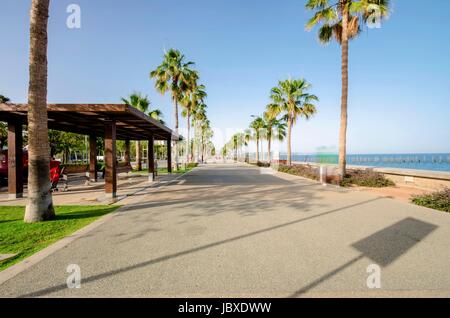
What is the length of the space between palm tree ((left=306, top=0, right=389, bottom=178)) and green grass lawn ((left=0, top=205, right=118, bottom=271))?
14.0m

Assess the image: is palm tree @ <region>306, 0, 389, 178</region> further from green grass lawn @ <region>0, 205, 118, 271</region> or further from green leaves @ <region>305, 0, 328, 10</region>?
green grass lawn @ <region>0, 205, 118, 271</region>

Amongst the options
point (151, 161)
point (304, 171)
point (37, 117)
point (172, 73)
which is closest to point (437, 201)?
point (37, 117)

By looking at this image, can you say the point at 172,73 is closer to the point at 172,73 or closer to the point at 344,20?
the point at 172,73

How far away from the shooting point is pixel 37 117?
6621 millimetres

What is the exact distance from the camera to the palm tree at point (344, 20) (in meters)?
14.8

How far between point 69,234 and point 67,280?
2.53 meters

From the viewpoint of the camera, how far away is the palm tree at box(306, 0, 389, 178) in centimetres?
1482

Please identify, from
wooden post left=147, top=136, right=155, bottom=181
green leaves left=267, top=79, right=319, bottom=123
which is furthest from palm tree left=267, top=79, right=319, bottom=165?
wooden post left=147, top=136, right=155, bottom=181

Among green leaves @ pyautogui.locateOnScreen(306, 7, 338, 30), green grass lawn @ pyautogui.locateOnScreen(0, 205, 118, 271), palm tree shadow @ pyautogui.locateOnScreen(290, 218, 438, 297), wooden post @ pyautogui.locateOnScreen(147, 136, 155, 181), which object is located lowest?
palm tree shadow @ pyautogui.locateOnScreen(290, 218, 438, 297)

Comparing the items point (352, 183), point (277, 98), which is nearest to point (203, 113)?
point (277, 98)

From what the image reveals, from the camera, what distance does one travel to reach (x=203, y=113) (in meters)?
57.4

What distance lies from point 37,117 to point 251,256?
21.8 feet

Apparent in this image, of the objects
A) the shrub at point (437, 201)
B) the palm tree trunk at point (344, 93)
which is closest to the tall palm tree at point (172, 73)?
the palm tree trunk at point (344, 93)

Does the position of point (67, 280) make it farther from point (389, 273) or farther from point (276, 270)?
point (389, 273)
